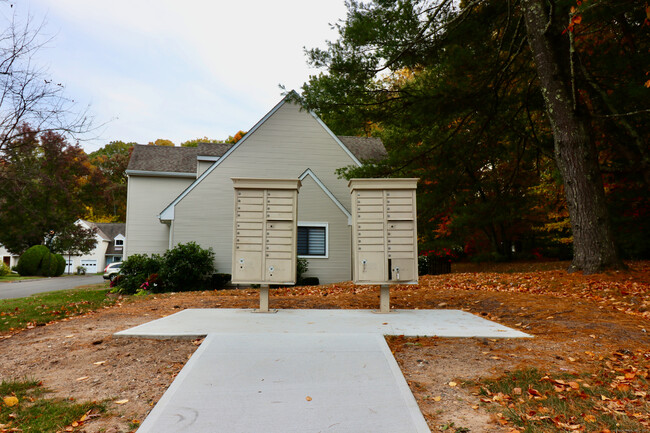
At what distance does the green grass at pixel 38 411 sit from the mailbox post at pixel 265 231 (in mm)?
2940

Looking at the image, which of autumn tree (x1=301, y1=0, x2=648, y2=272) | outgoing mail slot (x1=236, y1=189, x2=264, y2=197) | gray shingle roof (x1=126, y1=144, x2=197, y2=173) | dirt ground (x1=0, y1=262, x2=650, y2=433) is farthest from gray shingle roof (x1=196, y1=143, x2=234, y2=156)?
outgoing mail slot (x1=236, y1=189, x2=264, y2=197)

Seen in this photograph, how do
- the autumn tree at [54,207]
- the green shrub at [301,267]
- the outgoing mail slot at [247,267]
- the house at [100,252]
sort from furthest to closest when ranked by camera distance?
the house at [100,252] < the autumn tree at [54,207] < the green shrub at [301,267] < the outgoing mail slot at [247,267]

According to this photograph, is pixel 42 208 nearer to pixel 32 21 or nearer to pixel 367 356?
pixel 32 21

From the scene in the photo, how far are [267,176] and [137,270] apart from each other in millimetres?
5918

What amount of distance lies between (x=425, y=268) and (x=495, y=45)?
9.79 m

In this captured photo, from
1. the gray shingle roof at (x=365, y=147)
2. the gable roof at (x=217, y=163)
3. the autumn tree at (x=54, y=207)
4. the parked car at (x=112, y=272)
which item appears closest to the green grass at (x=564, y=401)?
the gable roof at (x=217, y=163)

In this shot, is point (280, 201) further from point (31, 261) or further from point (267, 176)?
point (31, 261)

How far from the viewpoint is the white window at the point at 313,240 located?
15.0 m

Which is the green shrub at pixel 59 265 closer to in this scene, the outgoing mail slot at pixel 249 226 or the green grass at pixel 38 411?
the outgoing mail slot at pixel 249 226

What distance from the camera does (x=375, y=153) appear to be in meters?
20.5

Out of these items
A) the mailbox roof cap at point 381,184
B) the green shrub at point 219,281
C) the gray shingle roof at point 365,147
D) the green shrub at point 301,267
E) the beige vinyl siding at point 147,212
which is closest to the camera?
the mailbox roof cap at point 381,184

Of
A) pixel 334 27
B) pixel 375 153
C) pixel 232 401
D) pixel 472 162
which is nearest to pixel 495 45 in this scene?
pixel 472 162

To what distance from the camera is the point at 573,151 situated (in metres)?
8.94

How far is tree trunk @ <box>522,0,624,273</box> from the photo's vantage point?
28.6 ft
